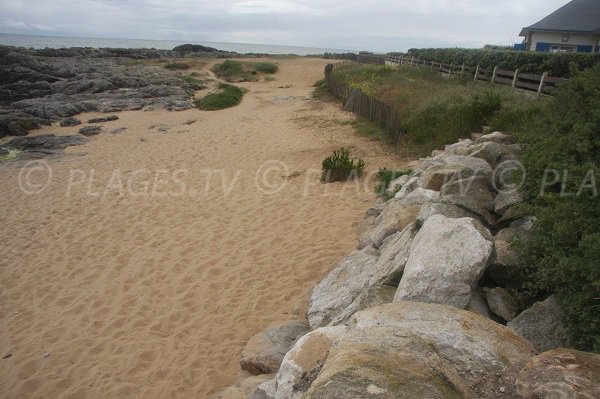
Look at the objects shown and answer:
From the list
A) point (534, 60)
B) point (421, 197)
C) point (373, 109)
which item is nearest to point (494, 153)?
point (421, 197)

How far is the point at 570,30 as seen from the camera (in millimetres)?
26406

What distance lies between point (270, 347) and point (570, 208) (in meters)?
2.96

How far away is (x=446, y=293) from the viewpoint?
2.98 meters

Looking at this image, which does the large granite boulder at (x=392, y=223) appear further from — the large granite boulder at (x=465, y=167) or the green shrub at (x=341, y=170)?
the green shrub at (x=341, y=170)

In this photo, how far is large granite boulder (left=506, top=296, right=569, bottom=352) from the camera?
9.04 feet

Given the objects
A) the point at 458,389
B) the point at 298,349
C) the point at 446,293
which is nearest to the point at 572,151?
the point at 446,293

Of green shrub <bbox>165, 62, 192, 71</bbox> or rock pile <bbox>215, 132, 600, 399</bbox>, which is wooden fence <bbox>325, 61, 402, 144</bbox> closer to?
rock pile <bbox>215, 132, 600, 399</bbox>

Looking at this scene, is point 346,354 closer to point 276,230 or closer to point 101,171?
point 276,230

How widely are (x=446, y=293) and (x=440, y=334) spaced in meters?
0.64

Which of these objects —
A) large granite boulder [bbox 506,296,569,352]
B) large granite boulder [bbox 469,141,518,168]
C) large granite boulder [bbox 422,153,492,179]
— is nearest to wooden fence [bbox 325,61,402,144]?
large granite boulder [bbox 469,141,518,168]

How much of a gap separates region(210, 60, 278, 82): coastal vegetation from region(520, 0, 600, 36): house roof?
21.2 metres

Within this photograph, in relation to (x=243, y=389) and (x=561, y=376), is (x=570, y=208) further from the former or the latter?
(x=243, y=389)

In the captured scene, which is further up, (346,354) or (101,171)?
(346,354)

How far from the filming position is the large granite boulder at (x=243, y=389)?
3414 millimetres
